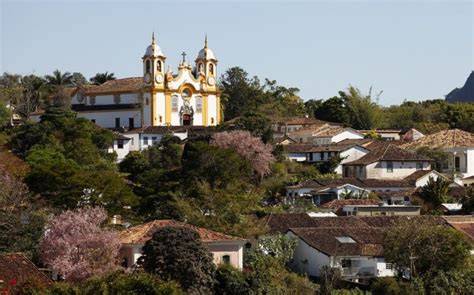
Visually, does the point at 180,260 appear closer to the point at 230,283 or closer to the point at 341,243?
the point at 230,283

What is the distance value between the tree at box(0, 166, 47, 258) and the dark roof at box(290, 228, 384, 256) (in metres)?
8.48

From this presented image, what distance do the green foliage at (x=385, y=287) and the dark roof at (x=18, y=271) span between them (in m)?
10.4

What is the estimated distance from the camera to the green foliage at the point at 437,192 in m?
50.4

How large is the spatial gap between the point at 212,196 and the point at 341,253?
6.53 meters

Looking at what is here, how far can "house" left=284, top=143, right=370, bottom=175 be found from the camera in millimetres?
59094

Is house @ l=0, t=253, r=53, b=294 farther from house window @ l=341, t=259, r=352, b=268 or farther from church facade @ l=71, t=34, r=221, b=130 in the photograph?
church facade @ l=71, t=34, r=221, b=130

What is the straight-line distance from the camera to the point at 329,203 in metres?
49.1

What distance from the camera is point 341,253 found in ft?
122

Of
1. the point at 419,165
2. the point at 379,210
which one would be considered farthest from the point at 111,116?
the point at 379,210

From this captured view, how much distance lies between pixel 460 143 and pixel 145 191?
23046mm

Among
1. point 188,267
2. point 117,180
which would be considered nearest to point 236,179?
point 117,180

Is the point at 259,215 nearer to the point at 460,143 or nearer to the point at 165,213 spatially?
the point at 165,213

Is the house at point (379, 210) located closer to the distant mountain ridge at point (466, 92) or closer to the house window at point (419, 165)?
the house window at point (419, 165)

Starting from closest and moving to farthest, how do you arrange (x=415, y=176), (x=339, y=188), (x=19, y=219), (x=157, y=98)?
1. (x=19, y=219)
2. (x=339, y=188)
3. (x=415, y=176)
4. (x=157, y=98)
